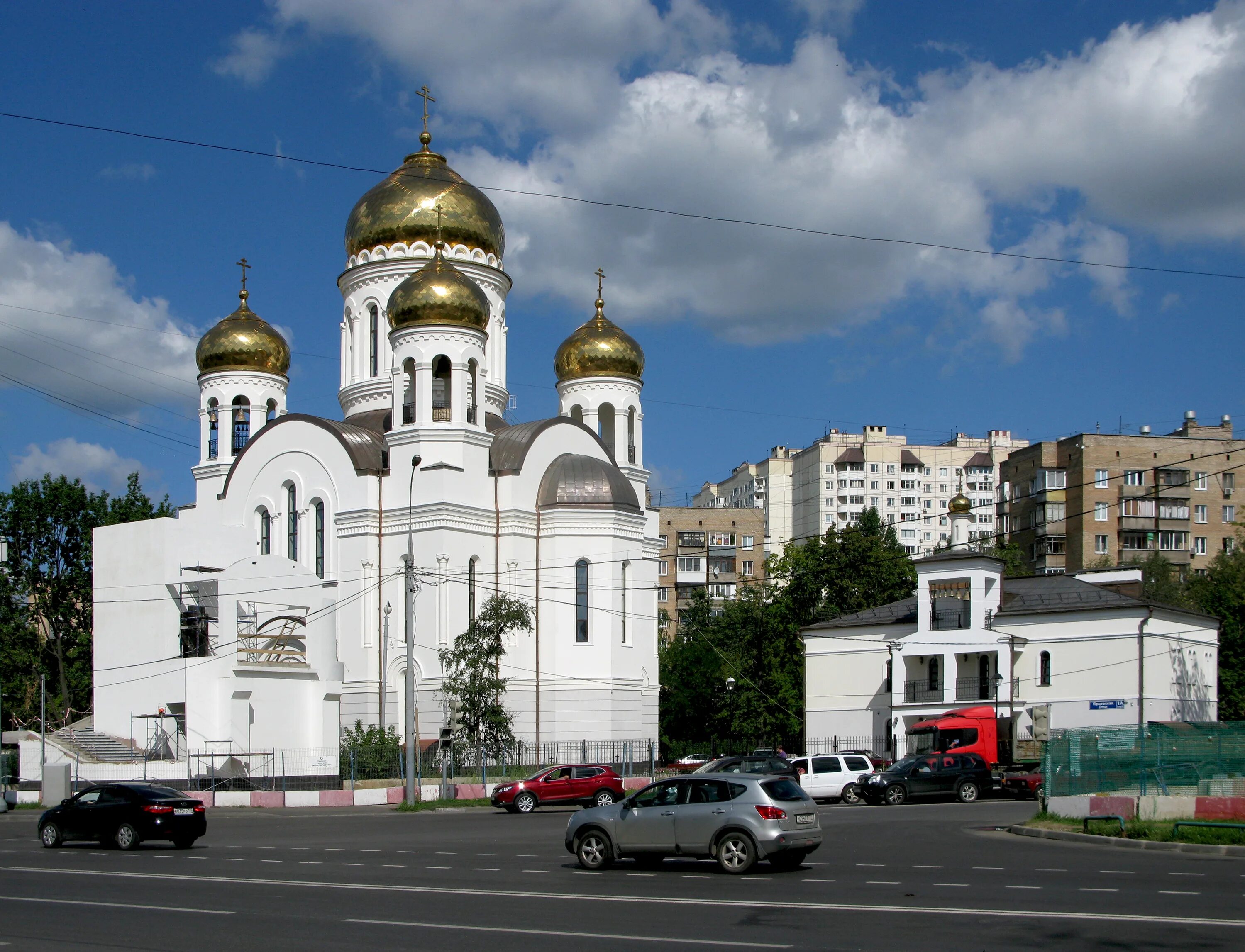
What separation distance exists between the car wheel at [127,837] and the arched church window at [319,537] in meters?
23.5

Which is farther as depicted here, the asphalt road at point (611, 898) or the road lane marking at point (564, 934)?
the asphalt road at point (611, 898)

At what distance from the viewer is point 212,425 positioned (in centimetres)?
5034

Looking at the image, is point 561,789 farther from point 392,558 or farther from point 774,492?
point 774,492

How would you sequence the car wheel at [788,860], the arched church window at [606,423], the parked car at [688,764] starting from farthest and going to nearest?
the arched church window at [606,423] < the parked car at [688,764] < the car wheel at [788,860]

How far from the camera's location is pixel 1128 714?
3962 centimetres

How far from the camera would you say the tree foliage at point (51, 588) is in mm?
55875

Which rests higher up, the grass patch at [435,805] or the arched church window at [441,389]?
the arched church window at [441,389]

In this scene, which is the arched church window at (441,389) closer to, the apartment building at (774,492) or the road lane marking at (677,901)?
the road lane marking at (677,901)

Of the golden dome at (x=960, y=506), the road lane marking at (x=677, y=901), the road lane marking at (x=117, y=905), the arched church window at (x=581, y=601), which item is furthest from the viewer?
the golden dome at (x=960, y=506)

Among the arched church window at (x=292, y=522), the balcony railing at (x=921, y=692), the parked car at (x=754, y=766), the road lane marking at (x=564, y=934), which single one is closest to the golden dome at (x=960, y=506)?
the balcony railing at (x=921, y=692)

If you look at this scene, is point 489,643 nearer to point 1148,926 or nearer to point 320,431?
point 320,431

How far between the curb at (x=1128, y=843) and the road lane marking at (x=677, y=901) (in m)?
4.58

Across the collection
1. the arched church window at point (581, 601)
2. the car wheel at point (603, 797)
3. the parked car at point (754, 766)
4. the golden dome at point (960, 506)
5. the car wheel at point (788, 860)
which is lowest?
the car wheel at point (603, 797)

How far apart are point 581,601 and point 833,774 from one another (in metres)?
12.6
